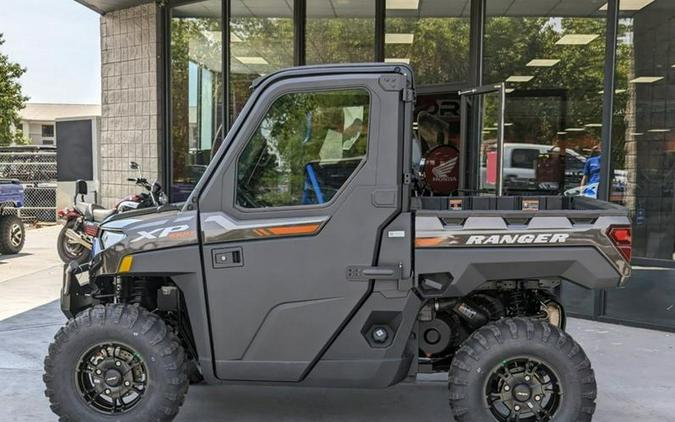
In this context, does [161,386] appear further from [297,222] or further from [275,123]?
[275,123]

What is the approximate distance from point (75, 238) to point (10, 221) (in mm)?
2516

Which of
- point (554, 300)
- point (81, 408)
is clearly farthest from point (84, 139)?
point (554, 300)

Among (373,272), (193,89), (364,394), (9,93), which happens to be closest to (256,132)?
(373,272)

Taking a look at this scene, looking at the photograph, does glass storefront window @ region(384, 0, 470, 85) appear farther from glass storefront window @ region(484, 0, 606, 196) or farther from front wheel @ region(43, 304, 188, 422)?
front wheel @ region(43, 304, 188, 422)

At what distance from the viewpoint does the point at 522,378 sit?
342cm

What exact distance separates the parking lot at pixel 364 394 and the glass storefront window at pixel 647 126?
1.13 meters

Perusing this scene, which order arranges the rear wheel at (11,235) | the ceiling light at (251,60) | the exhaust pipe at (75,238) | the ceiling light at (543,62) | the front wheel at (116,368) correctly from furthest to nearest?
the rear wheel at (11,235) < the ceiling light at (251,60) < the exhaust pipe at (75,238) < the ceiling light at (543,62) < the front wheel at (116,368)

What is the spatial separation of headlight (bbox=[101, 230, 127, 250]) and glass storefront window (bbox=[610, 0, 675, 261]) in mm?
5194

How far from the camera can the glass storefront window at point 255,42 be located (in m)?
8.94

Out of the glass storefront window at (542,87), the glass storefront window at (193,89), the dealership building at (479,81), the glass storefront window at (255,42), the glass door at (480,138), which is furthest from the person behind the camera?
the glass storefront window at (193,89)

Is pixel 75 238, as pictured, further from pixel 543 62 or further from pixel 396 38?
pixel 543 62

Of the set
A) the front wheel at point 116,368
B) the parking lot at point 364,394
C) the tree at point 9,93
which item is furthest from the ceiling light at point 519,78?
the tree at point 9,93

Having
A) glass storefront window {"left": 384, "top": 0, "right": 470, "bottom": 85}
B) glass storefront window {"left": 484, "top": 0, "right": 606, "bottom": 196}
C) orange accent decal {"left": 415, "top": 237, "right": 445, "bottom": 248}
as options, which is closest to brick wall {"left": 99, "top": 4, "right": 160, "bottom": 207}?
glass storefront window {"left": 384, "top": 0, "right": 470, "bottom": 85}

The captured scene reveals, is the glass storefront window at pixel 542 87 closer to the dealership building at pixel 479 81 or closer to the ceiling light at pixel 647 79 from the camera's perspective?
the dealership building at pixel 479 81
